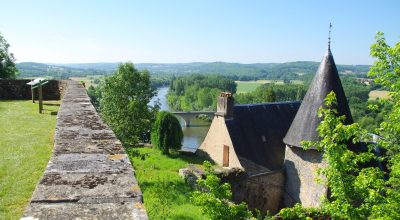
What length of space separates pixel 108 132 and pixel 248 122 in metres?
16.3

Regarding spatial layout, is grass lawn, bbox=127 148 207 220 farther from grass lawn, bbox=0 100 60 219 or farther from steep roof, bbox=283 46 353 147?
steep roof, bbox=283 46 353 147

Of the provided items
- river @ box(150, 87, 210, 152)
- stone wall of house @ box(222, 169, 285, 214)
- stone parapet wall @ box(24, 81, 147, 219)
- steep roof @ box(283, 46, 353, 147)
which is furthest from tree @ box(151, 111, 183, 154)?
river @ box(150, 87, 210, 152)

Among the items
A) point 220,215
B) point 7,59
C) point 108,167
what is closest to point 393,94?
point 220,215

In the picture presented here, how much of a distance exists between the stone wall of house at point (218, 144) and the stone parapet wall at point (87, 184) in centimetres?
1489

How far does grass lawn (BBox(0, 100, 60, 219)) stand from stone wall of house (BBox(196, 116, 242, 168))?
390 inches

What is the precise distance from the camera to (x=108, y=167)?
8.87 feet

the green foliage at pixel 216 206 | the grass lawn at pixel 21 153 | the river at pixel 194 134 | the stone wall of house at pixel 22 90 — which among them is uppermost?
the stone wall of house at pixel 22 90

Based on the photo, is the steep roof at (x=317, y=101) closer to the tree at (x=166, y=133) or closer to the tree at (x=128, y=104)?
the tree at (x=128, y=104)

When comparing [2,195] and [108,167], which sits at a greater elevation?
[108,167]

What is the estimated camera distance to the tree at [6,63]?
27781mm

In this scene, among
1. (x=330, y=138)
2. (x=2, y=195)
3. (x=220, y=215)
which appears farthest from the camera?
(x=330, y=138)

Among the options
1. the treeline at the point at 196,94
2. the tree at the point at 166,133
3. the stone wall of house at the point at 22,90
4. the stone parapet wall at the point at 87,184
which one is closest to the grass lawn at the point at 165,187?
the tree at the point at 166,133

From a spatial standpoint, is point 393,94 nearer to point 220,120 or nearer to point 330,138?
point 330,138

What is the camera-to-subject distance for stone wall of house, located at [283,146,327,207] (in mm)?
15453
